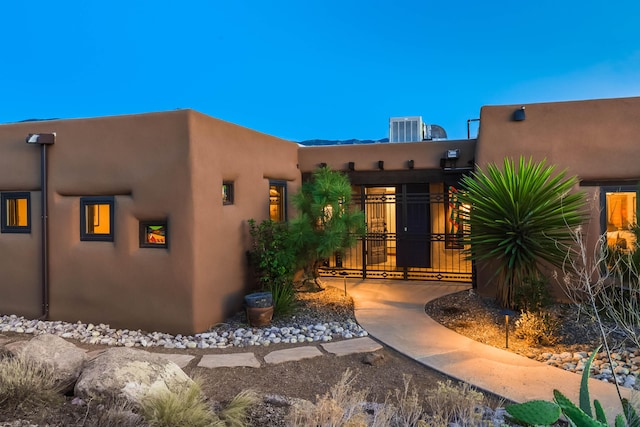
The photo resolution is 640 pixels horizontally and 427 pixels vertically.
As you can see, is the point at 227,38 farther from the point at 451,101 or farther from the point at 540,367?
the point at 540,367

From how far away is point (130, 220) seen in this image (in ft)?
21.9

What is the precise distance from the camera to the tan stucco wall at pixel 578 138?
297 inches

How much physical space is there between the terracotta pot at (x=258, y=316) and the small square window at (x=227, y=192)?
1923 millimetres

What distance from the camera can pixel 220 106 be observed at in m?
79.9

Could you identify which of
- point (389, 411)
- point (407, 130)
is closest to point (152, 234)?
point (389, 411)

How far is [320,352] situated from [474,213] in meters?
3.38

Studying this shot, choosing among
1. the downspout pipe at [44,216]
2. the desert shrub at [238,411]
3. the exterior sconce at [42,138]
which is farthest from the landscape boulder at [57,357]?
the exterior sconce at [42,138]

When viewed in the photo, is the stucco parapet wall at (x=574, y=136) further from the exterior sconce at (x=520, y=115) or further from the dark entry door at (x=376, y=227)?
the dark entry door at (x=376, y=227)

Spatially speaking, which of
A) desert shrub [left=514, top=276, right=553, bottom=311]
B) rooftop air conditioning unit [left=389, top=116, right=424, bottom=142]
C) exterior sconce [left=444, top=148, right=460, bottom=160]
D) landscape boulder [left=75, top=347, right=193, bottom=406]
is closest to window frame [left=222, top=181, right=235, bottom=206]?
landscape boulder [left=75, top=347, right=193, bottom=406]

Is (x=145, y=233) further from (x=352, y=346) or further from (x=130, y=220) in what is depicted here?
(x=352, y=346)

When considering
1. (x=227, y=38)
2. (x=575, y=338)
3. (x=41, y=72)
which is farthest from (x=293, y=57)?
(x=575, y=338)

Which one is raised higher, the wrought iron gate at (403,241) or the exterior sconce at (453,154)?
the exterior sconce at (453,154)

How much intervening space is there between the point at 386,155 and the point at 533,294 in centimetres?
Result: 474

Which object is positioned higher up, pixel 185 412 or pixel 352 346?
pixel 185 412
